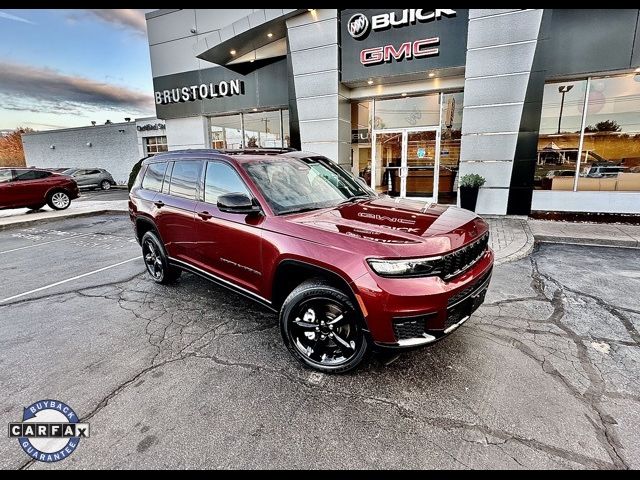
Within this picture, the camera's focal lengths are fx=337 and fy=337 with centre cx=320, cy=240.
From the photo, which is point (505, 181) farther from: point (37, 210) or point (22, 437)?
point (37, 210)

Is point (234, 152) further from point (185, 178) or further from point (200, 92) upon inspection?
point (200, 92)

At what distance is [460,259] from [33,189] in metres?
15.2

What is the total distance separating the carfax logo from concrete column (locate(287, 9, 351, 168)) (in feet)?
32.4

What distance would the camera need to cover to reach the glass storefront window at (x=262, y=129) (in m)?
14.0

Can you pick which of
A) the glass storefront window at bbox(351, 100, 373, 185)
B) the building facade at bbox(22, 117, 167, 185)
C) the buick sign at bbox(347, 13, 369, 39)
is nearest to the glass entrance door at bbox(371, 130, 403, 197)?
the glass storefront window at bbox(351, 100, 373, 185)

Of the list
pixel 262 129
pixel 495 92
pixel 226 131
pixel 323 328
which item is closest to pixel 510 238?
pixel 495 92

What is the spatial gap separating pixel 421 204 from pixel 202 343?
275 centimetres

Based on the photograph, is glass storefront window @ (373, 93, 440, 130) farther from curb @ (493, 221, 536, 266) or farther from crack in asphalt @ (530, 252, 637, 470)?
crack in asphalt @ (530, 252, 637, 470)

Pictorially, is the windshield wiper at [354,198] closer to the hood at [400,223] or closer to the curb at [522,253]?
the hood at [400,223]

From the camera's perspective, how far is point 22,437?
230cm

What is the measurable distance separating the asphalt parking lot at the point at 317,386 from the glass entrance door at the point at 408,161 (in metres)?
7.32

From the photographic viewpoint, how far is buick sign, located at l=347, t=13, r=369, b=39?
32.9ft

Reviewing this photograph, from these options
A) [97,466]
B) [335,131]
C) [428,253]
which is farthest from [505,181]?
[97,466]

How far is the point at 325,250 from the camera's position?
8.75 ft
